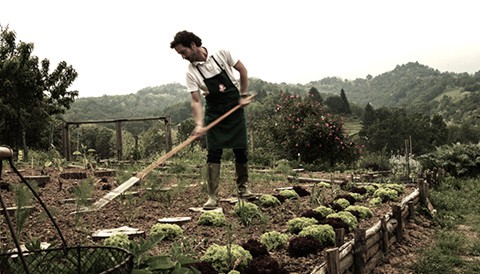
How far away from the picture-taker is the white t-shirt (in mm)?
4422

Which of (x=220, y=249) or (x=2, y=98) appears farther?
(x=2, y=98)

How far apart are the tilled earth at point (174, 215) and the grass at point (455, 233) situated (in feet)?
0.54

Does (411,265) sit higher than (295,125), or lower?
lower

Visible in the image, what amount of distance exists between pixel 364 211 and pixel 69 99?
20483mm

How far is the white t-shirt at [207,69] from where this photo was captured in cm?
442

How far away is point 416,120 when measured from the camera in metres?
46.5

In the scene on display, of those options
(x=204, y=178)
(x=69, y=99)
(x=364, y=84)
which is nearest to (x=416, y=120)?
(x=69, y=99)

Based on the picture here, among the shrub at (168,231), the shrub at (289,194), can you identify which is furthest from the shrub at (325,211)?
the shrub at (168,231)

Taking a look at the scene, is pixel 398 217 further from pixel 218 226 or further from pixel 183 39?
pixel 183 39

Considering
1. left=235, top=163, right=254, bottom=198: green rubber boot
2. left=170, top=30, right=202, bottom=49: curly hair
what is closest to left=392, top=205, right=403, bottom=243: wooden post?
left=235, top=163, right=254, bottom=198: green rubber boot

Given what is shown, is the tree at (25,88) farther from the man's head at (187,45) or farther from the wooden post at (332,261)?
the wooden post at (332,261)

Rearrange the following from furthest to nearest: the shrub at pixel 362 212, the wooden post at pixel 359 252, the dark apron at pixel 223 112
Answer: the shrub at pixel 362 212
the dark apron at pixel 223 112
the wooden post at pixel 359 252

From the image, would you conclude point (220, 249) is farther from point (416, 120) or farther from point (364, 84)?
point (364, 84)

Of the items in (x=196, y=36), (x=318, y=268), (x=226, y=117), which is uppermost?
(x=196, y=36)
